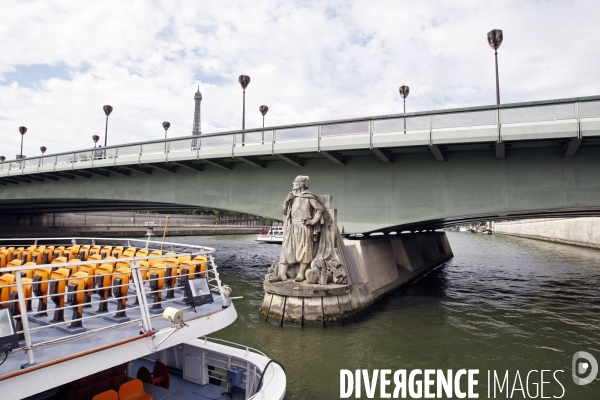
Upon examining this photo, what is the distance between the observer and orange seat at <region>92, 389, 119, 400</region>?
5.42 metres

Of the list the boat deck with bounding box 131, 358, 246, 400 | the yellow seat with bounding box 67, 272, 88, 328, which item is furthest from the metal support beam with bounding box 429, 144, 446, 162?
the yellow seat with bounding box 67, 272, 88, 328

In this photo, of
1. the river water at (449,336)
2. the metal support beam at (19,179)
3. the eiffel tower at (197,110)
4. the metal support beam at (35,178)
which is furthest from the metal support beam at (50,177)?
the eiffel tower at (197,110)

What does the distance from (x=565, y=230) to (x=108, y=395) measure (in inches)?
2712

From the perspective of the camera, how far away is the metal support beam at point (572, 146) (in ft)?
42.6

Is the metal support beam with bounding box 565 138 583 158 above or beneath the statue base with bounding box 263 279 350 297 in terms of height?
above

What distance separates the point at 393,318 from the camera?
48.8 ft

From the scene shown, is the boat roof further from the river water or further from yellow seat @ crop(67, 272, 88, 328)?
the river water

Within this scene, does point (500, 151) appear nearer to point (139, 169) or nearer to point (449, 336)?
point (449, 336)

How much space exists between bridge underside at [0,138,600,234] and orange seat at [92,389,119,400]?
12.9 metres

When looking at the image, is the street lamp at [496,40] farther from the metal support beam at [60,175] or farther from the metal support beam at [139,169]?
the metal support beam at [60,175]

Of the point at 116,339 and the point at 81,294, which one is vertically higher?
the point at 81,294

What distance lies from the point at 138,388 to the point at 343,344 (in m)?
7.26

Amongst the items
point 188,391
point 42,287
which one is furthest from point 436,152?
point 42,287

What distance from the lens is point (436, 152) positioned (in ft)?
50.2
